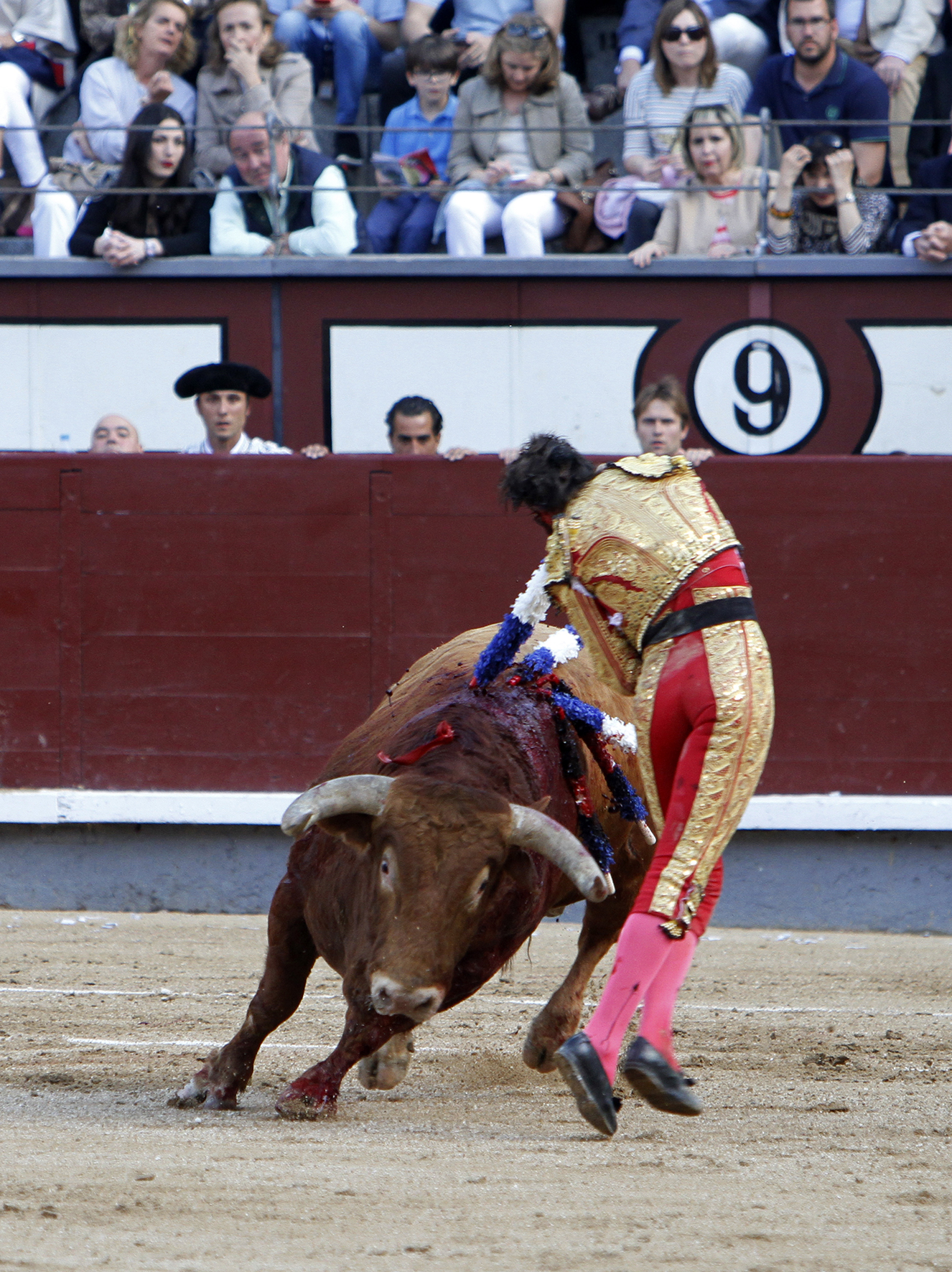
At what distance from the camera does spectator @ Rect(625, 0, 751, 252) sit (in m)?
7.42

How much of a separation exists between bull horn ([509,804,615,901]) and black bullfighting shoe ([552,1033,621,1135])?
40cm

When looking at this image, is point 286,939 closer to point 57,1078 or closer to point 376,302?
point 57,1078

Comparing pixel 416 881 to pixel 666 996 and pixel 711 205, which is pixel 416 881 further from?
pixel 711 205

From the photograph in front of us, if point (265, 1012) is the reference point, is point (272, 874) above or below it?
below

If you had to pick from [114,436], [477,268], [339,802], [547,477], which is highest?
[477,268]

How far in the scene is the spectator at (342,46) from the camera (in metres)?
8.41

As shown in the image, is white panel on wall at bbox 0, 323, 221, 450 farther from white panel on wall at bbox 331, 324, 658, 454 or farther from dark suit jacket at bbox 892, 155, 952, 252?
dark suit jacket at bbox 892, 155, 952, 252

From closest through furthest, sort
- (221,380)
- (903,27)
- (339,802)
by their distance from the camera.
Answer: (339,802) → (221,380) → (903,27)

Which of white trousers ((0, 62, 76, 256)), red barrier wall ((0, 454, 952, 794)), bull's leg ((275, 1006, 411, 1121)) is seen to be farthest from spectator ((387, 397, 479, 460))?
bull's leg ((275, 1006, 411, 1121))

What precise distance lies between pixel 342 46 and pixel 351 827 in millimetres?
6056

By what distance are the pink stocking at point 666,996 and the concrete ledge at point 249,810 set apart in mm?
3394

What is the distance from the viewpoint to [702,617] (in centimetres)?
325

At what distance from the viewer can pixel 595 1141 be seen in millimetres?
3170

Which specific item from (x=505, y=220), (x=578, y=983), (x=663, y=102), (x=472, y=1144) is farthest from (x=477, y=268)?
(x=472, y=1144)
